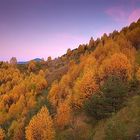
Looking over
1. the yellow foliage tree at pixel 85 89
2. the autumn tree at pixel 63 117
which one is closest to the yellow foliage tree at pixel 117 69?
the yellow foliage tree at pixel 85 89

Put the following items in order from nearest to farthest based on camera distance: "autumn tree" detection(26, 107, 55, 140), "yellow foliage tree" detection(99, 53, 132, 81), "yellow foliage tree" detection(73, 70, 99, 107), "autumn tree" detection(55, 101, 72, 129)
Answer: "autumn tree" detection(26, 107, 55, 140) → "autumn tree" detection(55, 101, 72, 129) → "yellow foliage tree" detection(73, 70, 99, 107) → "yellow foliage tree" detection(99, 53, 132, 81)

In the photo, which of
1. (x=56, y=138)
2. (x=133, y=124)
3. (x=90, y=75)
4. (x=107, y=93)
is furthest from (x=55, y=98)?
(x=133, y=124)

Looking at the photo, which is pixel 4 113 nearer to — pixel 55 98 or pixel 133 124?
pixel 55 98

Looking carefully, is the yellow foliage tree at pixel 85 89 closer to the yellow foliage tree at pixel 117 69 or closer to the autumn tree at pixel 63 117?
the autumn tree at pixel 63 117

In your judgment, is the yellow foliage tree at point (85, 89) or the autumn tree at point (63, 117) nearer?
the autumn tree at point (63, 117)

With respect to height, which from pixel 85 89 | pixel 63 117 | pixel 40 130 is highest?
pixel 85 89

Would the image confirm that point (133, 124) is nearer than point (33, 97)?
Yes

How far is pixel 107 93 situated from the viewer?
84188 mm

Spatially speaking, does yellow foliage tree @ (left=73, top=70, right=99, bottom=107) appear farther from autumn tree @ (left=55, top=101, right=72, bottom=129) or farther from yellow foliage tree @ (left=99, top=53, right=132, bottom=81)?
yellow foliage tree @ (left=99, top=53, right=132, bottom=81)

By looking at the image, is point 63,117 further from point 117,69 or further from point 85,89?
point 117,69

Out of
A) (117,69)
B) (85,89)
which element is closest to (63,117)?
(85,89)

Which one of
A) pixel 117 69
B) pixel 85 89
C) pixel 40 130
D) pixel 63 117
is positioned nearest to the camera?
pixel 40 130

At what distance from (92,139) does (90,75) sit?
3132cm

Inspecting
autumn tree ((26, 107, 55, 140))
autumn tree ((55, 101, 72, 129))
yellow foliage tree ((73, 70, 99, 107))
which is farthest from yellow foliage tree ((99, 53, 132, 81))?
autumn tree ((26, 107, 55, 140))
